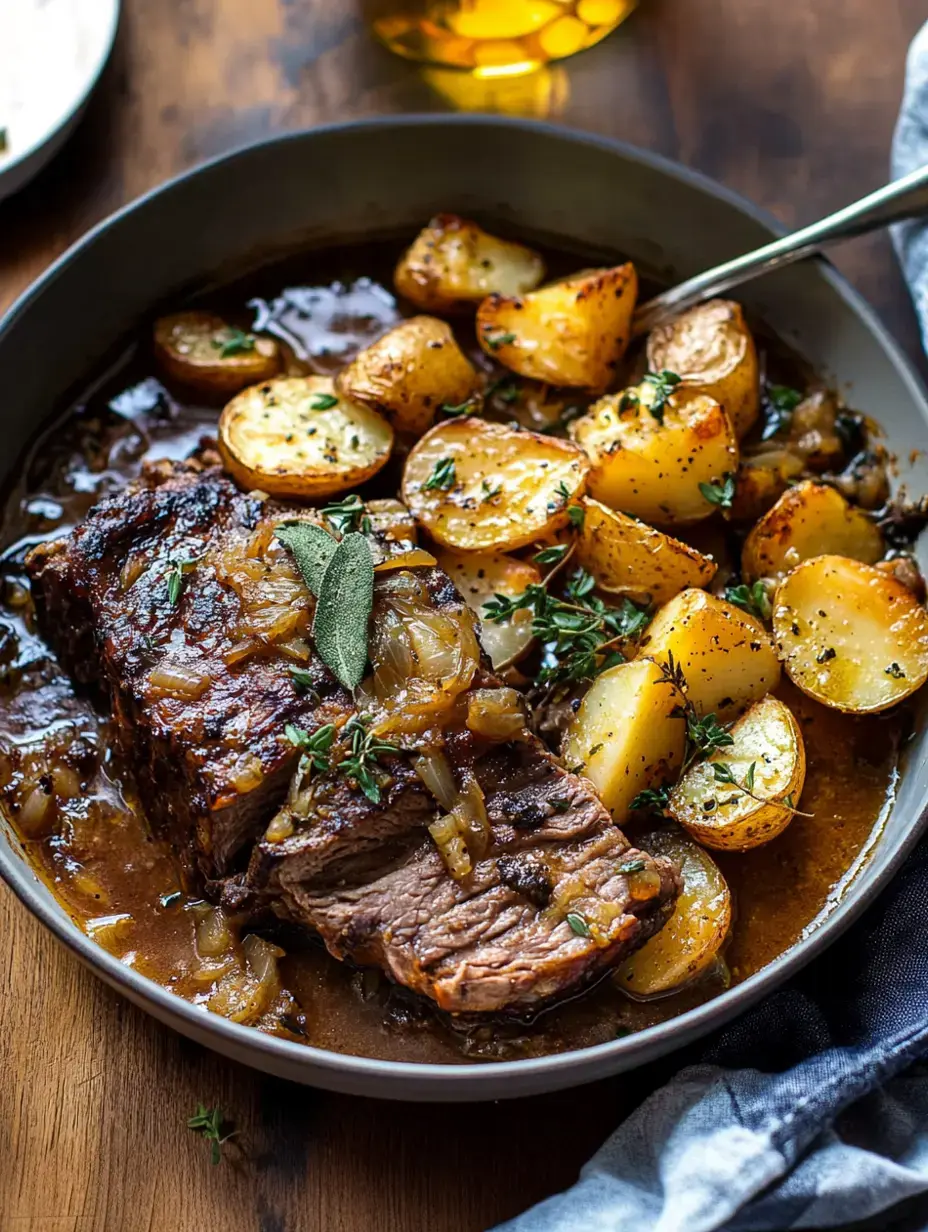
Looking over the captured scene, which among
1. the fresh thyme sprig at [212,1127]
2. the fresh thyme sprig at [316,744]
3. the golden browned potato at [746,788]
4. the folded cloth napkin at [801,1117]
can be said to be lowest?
the folded cloth napkin at [801,1117]

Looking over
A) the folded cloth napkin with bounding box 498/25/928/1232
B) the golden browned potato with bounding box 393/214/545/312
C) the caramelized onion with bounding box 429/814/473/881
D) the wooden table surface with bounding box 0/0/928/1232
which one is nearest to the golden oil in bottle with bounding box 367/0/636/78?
the wooden table surface with bounding box 0/0/928/1232

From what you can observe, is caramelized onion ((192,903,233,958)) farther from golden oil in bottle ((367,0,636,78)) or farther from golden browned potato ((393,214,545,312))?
golden oil in bottle ((367,0,636,78))

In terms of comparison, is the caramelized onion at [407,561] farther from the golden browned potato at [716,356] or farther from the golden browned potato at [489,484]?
the golden browned potato at [716,356]

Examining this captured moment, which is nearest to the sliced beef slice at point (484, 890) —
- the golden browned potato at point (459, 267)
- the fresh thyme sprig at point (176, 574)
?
the fresh thyme sprig at point (176, 574)

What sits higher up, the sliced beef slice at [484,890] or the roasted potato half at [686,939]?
the sliced beef slice at [484,890]

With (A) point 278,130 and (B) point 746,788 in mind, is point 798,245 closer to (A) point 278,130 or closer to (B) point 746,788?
(B) point 746,788

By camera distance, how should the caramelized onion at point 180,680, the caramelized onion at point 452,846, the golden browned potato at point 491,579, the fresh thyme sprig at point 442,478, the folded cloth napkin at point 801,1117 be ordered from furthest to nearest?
the fresh thyme sprig at point 442,478 < the golden browned potato at point 491,579 < the caramelized onion at point 180,680 < the caramelized onion at point 452,846 < the folded cloth napkin at point 801,1117

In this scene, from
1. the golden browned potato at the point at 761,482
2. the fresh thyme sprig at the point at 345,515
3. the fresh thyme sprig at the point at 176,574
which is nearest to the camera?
the fresh thyme sprig at the point at 176,574
